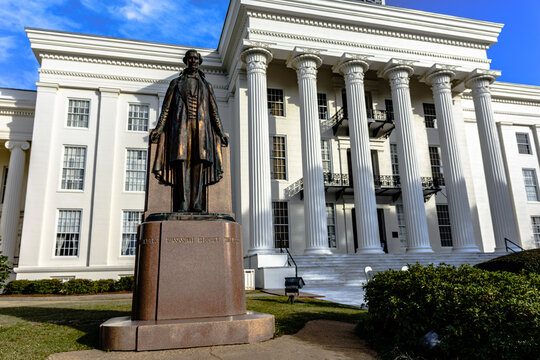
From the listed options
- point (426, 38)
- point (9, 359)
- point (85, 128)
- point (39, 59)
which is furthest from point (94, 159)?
point (426, 38)

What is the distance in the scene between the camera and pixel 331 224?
24.5m

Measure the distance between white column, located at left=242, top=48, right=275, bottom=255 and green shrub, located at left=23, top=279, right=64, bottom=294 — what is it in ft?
30.0

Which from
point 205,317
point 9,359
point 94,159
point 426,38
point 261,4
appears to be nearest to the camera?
point 9,359

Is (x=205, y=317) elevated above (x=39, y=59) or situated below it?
below

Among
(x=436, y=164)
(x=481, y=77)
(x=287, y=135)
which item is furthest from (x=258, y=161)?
(x=481, y=77)

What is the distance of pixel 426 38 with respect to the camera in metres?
25.2

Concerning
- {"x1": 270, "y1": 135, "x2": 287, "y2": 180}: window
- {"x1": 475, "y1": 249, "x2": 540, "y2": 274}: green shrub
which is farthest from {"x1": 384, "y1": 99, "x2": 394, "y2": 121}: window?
{"x1": 475, "y1": 249, "x2": 540, "y2": 274}: green shrub

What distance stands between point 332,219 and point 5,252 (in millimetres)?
21056

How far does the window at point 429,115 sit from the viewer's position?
28.1m

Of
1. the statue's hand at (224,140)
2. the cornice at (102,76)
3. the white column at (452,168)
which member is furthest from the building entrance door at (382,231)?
the statue's hand at (224,140)

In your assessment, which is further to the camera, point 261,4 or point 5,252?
point 5,252

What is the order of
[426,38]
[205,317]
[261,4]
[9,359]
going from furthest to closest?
[426,38], [261,4], [205,317], [9,359]

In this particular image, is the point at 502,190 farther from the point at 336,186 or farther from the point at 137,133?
the point at 137,133

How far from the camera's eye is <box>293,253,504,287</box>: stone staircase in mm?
17266
